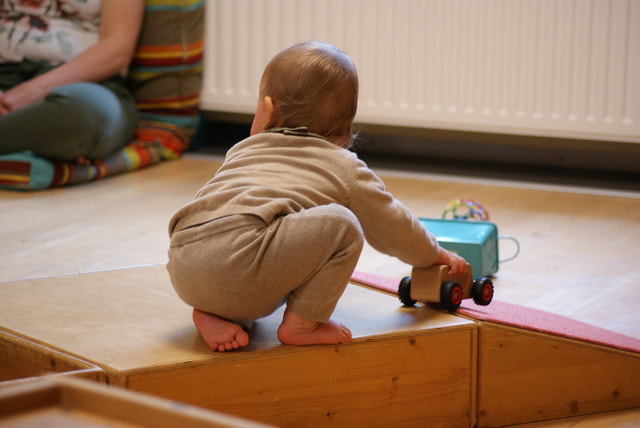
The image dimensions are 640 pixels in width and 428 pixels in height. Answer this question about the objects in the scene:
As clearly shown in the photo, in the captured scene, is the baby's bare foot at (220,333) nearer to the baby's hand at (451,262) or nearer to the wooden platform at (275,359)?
the wooden platform at (275,359)

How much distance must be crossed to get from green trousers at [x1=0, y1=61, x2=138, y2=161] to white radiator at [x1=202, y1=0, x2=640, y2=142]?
0.51m

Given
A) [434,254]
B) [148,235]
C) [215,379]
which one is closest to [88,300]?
[215,379]

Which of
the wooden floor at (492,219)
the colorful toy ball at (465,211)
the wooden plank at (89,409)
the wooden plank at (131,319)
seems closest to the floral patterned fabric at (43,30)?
the wooden floor at (492,219)

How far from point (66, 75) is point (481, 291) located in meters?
1.75

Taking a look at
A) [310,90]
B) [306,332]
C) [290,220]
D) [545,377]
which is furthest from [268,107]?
[545,377]

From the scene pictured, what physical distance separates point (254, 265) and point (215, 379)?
0.46 ft

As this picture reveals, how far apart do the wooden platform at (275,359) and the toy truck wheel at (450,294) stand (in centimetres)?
2

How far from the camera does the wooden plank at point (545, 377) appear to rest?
1.19 metres

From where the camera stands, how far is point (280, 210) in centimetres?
103

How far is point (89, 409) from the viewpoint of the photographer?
549 millimetres

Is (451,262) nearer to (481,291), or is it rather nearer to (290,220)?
(481,291)

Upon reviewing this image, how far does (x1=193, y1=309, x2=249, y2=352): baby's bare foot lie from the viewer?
1.04 meters

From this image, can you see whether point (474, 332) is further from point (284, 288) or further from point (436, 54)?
point (436, 54)

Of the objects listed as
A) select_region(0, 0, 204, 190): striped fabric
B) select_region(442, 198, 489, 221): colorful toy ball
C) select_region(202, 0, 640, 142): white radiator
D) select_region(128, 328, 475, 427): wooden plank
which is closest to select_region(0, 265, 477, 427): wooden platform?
select_region(128, 328, 475, 427): wooden plank
